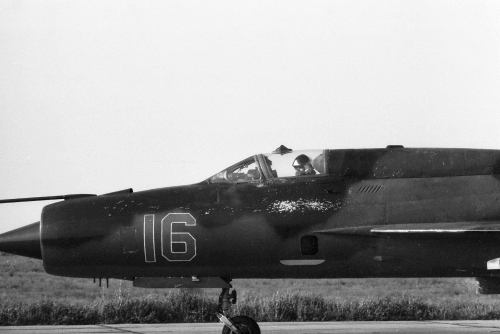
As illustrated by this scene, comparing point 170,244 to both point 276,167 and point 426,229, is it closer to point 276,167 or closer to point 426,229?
point 276,167

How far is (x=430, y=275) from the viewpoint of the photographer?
34.3ft

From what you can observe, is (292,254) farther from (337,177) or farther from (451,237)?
(451,237)

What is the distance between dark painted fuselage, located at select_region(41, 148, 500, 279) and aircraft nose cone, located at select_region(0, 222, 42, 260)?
0.19m

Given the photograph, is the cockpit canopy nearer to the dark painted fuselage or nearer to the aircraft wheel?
the dark painted fuselage

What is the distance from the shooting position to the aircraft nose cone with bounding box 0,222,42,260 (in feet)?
35.1

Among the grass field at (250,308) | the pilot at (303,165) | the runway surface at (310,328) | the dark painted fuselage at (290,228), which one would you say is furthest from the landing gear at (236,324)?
the grass field at (250,308)

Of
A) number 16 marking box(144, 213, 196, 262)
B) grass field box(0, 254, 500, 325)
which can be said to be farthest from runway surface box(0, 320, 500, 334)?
number 16 marking box(144, 213, 196, 262)

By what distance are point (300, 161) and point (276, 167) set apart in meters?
0.34

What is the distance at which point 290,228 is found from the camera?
1042 centimetres

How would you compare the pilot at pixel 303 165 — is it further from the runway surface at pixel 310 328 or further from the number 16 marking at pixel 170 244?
the runway surface at pixel 310 328

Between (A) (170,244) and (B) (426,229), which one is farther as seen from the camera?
(A) (170,244)

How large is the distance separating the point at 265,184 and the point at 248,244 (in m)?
0.86

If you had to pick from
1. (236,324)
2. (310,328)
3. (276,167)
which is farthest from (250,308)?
(276,167)

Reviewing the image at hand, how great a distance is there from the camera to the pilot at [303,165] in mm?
10805
